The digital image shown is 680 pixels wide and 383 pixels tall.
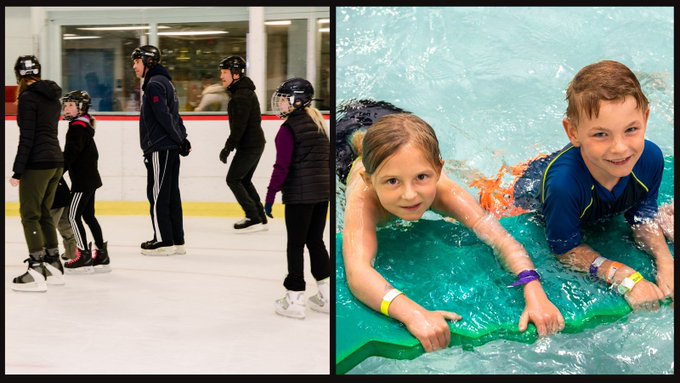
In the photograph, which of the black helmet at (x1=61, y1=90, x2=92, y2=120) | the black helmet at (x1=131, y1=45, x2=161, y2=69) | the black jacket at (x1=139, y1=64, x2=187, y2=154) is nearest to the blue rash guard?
the black helmet at (x1=61, y1=90, x2=92, y2=120)

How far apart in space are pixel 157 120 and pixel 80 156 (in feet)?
2.35

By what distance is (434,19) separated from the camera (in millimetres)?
2461

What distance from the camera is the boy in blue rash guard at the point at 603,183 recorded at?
2.33 meters

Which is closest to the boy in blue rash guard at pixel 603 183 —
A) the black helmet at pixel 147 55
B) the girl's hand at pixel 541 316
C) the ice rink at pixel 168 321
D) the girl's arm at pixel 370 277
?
the girl's hand at pixel 541 316

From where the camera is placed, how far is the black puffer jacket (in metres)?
4.05

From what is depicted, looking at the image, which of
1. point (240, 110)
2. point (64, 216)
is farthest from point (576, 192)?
point (240, 110)

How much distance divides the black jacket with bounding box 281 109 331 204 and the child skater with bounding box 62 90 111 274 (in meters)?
1.63

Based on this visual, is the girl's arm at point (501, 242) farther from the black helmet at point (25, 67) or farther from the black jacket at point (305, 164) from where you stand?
the black helmet at point (25, 67)

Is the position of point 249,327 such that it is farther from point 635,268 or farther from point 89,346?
point 635,268

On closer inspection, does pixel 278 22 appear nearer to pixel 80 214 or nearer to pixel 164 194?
pixel 164 194

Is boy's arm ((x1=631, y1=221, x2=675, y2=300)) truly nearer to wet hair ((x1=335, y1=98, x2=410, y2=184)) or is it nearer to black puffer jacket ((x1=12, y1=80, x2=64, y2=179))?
wet hair ((x1=335, y1=98, x2=410, y2=184))

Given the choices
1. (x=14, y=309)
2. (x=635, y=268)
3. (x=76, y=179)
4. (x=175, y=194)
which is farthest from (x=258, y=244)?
(x=635, y=268)

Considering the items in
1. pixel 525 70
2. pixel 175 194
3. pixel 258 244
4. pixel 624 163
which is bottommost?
pixel 258 244

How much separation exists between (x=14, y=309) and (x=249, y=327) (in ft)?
3.69
